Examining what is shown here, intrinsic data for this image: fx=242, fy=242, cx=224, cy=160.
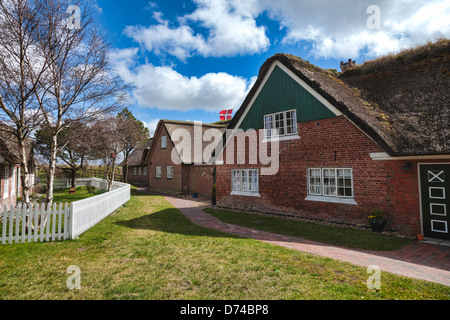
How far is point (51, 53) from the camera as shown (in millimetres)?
8086

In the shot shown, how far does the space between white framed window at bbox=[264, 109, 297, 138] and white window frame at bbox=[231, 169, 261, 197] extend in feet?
7.23

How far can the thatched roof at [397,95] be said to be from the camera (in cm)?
773

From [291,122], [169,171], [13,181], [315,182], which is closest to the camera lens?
[315,182]

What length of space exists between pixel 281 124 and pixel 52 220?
32.4 ft


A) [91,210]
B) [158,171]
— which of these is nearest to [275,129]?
[91,210]

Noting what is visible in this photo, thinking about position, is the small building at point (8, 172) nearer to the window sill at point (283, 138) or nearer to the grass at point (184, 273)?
the grass at point (184, 273)

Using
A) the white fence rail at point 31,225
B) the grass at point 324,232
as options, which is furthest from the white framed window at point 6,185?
the grass at point 324,232

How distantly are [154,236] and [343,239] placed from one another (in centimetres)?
621

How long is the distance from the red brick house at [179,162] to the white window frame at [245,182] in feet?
18.8

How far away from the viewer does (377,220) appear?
27.0 ft

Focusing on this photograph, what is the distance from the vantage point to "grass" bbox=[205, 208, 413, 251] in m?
7.18

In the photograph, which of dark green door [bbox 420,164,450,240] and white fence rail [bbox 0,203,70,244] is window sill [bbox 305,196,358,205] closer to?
dark green door [bbox 420,164,450,240]

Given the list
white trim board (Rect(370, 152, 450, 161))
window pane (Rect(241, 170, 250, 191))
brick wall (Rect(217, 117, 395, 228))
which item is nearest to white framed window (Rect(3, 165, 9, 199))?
window pane (Rect(241, 170, 250, 191))

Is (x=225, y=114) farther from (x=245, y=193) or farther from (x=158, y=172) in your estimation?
(x=245, y=193)
